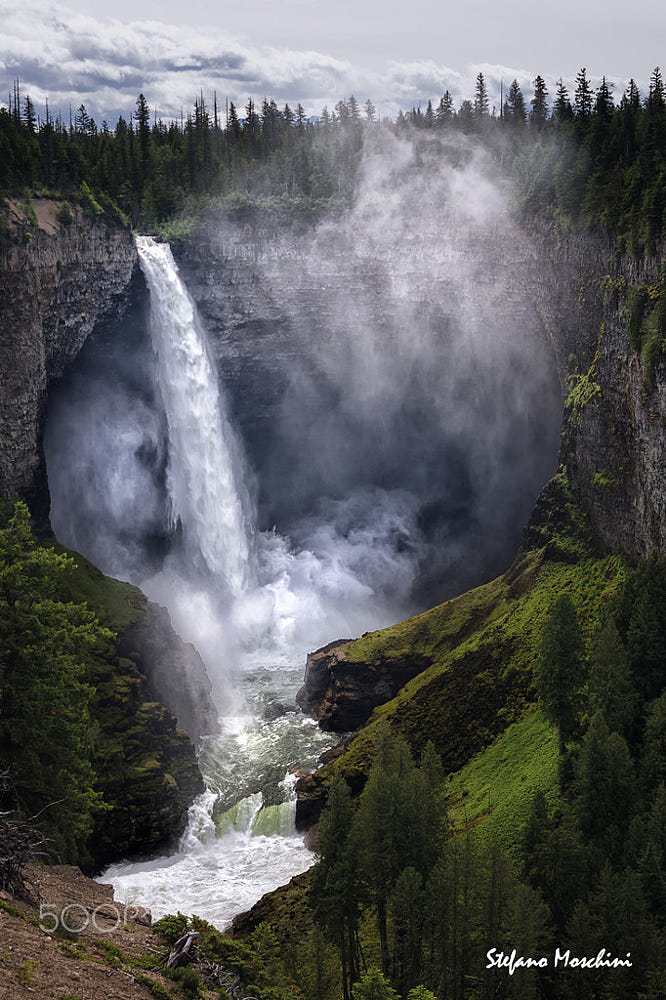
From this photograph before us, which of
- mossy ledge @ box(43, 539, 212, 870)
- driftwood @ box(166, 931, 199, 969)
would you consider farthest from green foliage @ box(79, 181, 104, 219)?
driftwood @ box(166, 931, 199, 969)

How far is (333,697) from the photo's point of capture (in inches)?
2699

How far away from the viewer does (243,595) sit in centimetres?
9219

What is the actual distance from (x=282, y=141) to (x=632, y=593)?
87.9m

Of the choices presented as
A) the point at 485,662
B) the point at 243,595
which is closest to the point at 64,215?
the point at 243,595

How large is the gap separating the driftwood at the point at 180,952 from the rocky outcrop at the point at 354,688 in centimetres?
4057

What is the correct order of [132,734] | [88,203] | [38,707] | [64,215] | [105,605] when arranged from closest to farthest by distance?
[38,707]
[132,734]
[105,605]
[64,215]
[88,203]

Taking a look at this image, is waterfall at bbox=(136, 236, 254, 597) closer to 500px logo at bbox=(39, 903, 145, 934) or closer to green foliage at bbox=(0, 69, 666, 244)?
green foliage at bbox=(0, 69, 666, 244)

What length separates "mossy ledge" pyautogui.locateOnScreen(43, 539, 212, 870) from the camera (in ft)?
168

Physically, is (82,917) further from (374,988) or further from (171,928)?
(374,988)

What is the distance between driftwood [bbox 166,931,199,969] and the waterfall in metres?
62.8

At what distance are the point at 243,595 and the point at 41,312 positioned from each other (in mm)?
37304

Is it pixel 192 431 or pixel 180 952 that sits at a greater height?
pixel 192 431
